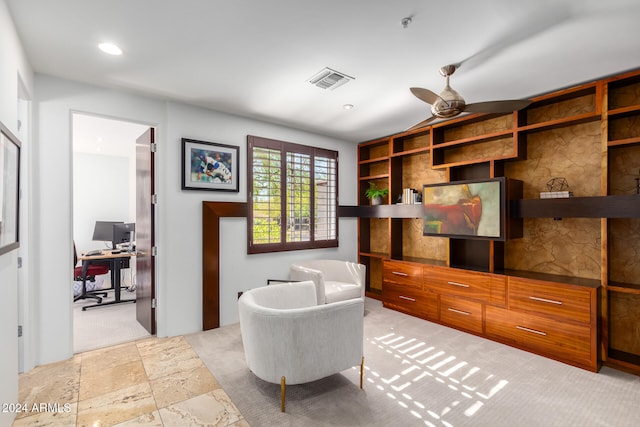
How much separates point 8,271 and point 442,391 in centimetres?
320

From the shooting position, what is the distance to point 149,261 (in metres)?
3.70

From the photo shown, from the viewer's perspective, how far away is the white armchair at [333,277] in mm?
3785

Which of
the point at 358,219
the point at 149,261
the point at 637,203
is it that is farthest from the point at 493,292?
the point at 149,261

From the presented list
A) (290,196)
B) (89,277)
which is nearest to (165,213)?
(290,196)

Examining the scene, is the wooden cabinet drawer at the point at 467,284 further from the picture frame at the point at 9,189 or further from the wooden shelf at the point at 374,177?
the picture frame at the point at 9,189

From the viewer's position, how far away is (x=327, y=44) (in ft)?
7.78

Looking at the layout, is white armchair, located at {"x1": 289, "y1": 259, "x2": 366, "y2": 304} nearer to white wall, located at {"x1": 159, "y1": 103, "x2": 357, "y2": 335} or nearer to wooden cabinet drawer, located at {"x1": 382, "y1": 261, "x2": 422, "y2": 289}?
white wall, located at {"x1": 159, "y1": 103, "x2": 357, "y2": 335}

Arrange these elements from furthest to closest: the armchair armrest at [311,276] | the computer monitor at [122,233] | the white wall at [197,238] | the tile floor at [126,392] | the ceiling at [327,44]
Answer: the computer monitor at [122,233]
the armchair armrest at [311,276]
the white wall at [197,238]
the tile floor at [126,392]
the ceiling at [327,44]

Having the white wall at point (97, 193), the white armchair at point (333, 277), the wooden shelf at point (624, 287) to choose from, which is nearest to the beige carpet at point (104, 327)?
the white wall at point (97, 193)

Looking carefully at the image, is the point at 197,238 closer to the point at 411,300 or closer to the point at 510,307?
the point at 411,300

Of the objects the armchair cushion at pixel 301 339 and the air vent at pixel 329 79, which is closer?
the armchair cushion at pixel 301 339

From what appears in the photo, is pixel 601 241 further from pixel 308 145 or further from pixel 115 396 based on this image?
pixel 115 396

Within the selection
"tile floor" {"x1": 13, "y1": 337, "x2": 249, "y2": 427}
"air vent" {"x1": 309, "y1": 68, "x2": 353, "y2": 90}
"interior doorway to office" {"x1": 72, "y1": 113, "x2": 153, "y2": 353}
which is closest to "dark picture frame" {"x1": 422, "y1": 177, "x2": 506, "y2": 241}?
"air vent" {"x1": 309, "y1": 68, "x2": 353, "y2": 90}

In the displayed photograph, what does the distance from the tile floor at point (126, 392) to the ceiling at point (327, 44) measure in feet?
8.97
